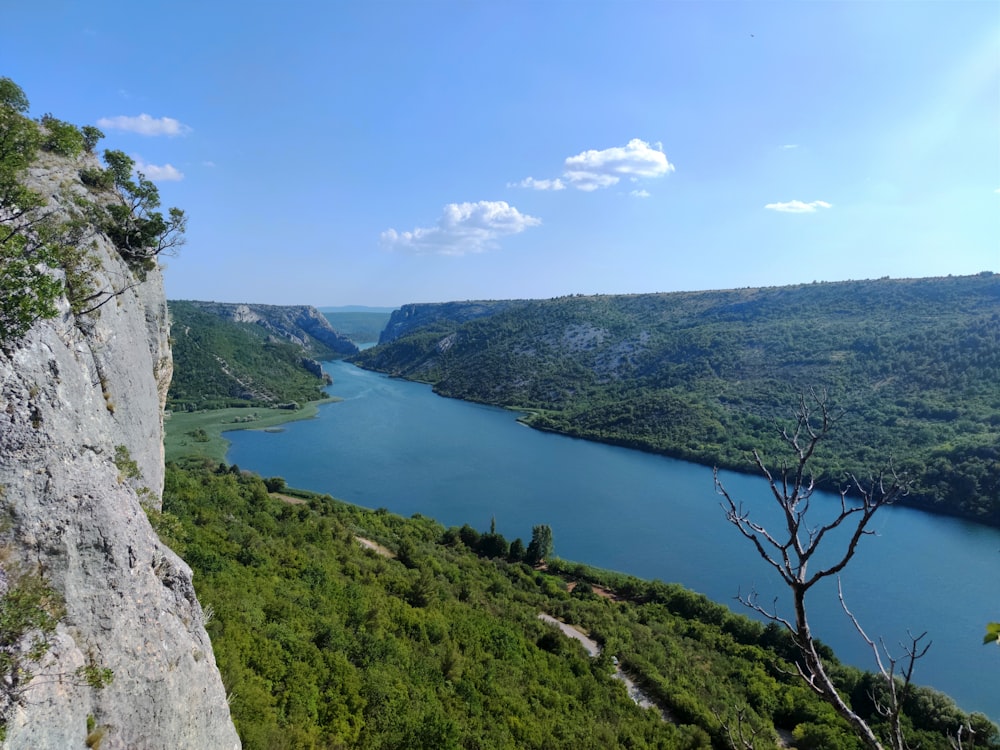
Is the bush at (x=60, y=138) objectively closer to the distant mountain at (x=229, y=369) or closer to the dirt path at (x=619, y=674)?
the dirt path at (x=619, y=674)

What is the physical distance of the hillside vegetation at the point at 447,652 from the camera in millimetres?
10914

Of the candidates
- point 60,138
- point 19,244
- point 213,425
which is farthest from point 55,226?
point 213,425

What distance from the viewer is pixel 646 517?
42.4 m

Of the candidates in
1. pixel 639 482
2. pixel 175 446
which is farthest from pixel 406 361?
pixel 639 482

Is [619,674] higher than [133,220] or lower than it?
lower

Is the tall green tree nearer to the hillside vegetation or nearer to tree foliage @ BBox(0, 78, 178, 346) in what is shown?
tree foliage @ BBox(0, 78, 178, 346)

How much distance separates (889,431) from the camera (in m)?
53.3

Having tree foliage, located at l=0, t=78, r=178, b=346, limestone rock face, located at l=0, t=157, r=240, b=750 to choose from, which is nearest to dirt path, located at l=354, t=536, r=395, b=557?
tree foliage, located at l=0, t=78, r=178, b=346

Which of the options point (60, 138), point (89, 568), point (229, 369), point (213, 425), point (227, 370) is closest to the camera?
point (89, 568)

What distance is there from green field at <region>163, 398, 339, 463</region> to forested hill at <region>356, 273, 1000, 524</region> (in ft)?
107

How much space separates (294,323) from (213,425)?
126 meters

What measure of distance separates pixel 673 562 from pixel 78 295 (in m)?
35.3

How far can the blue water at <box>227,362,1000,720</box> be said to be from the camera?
2895cm

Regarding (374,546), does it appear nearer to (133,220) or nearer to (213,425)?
(133,220)
